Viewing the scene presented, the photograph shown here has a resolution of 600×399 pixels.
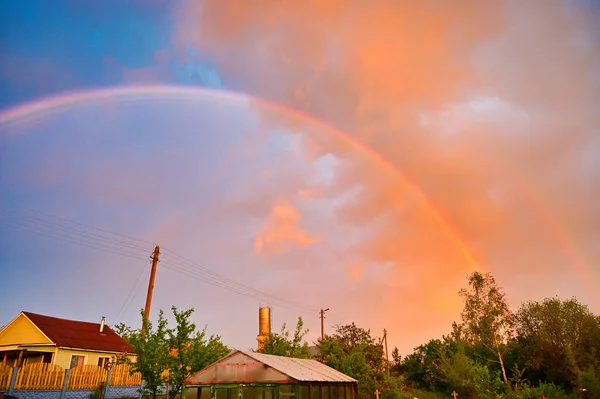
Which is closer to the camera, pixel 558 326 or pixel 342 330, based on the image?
pixel 558 326

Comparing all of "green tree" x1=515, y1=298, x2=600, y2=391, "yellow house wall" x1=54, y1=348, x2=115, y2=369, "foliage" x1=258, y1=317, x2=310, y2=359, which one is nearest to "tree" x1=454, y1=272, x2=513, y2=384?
"green tree" x1=515, y1=298, x2=600, y2=391

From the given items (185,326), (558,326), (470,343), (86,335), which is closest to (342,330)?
(470,343)

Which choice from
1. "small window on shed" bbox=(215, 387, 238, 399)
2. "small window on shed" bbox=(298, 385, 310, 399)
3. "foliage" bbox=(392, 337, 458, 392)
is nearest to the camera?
"small window on shed" bbox=(298, 385, 310, 399)

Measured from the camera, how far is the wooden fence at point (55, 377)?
82.2 ft

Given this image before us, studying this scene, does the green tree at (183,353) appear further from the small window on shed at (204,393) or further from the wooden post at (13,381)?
the wooden post at (13,381)

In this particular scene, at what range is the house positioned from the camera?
114 ft

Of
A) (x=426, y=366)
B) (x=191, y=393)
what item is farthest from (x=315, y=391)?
(x=426, y=366)

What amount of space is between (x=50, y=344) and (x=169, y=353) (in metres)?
17.2

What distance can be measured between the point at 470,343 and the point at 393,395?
20.0 m

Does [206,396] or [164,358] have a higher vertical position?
[164,358]

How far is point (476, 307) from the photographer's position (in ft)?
157

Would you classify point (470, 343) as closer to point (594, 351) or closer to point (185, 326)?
point (594, 351)

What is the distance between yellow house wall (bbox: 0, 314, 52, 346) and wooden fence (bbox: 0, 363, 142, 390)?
7.08 meters

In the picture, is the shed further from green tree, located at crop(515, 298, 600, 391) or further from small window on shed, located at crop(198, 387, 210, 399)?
green tree, located at crop(515, 298, 600, 391)
